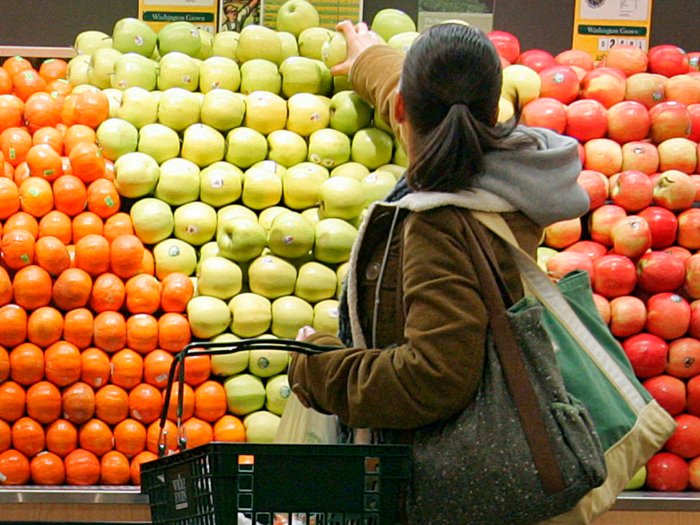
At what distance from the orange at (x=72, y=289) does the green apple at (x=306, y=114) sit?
975 millimetres

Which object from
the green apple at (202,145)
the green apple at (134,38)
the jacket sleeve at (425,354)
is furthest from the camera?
the green apple at (134,38)

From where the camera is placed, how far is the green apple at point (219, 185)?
10.8ft

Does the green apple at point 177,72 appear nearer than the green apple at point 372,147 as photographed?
No

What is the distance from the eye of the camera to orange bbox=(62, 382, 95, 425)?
3.09 metres

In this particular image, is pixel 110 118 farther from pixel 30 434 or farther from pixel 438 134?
pixel 438 134

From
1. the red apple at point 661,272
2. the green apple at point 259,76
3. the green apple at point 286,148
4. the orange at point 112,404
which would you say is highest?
the green apple at point 259,76

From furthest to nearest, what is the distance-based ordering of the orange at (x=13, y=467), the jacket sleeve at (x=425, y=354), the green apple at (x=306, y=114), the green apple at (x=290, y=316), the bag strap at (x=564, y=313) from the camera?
the green apple at (x=306, y=114), the green apple at (x=290, y=316), the orange at (x=13, y=467), the bag strap at (x=564, y=313), the jacket sleeve at (x=425, y=354)

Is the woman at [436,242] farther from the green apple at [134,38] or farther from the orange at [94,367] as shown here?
the green apple at [134,38]

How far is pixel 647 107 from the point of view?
365 cm

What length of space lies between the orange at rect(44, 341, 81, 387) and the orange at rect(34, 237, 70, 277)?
0.26 m

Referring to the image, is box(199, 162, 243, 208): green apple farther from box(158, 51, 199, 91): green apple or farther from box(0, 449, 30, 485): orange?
box(0, 449, 30, 485): orange

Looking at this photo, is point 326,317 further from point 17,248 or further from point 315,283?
point 17,248

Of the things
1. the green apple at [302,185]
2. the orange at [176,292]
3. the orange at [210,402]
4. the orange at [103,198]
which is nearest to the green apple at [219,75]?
the green apple at [302,185]

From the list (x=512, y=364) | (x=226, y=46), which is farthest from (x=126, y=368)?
(x=512, y=364)
